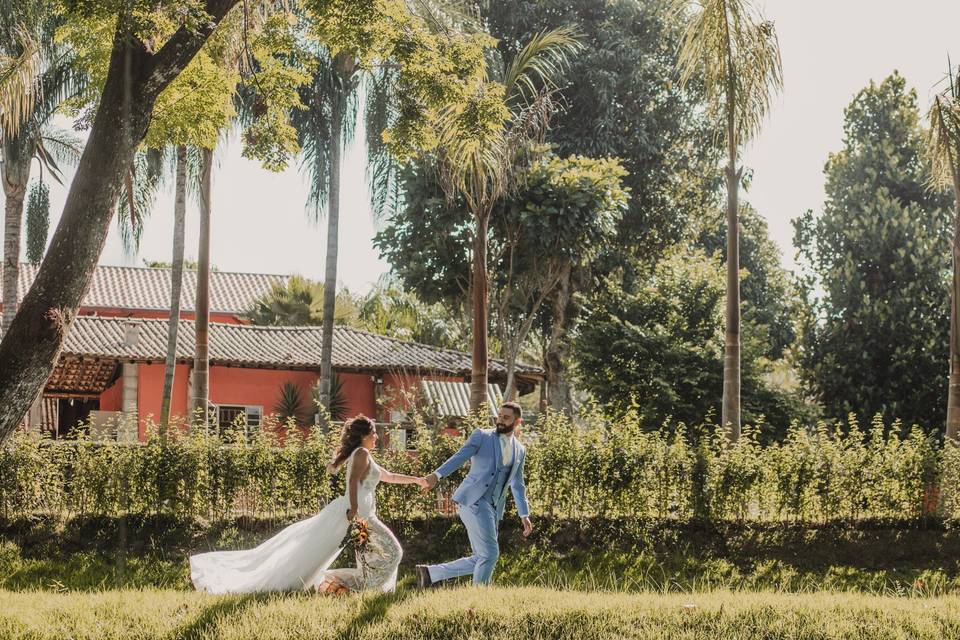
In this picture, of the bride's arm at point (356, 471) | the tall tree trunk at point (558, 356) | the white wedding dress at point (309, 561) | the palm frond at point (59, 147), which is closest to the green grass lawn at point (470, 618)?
the white wedding dress at point (309, 561)

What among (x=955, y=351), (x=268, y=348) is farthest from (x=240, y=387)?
(x=955, y=351)

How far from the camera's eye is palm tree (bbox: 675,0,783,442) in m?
15.3

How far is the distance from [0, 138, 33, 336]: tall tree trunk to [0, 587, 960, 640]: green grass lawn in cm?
1325

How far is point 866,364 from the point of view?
27078 mm

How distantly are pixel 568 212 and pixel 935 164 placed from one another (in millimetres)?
11200

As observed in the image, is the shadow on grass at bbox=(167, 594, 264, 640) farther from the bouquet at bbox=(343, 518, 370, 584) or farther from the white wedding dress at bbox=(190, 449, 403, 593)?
the bouquet at bbox=(343, 518, 370, 584)

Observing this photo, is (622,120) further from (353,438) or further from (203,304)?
(353,438)

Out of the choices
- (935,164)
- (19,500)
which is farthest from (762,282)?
(19,500)

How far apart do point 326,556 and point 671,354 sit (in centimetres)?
1832

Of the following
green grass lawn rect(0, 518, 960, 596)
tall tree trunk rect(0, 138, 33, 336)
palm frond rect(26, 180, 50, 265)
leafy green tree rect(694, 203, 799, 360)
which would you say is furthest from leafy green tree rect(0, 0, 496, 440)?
leafy green tree rect(694, 203, 799, 360)

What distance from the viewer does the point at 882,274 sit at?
27.7 m

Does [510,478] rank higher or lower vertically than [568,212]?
lower

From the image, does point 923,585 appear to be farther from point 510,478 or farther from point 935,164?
point 935,164

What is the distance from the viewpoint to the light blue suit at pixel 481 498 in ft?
29.8
